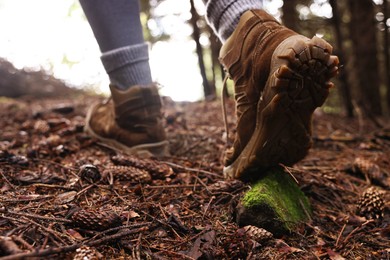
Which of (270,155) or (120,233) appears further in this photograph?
(270,155)

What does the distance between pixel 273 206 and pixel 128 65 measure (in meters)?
1.15

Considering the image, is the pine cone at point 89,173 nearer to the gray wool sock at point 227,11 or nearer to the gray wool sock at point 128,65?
the gray wool sock at point 128,65

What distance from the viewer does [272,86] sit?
3.78ft

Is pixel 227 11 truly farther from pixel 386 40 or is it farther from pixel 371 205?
pixel 386 40

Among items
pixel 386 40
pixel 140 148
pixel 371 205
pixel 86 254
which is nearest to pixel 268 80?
pixel 371 205

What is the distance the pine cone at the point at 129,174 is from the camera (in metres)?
1.43

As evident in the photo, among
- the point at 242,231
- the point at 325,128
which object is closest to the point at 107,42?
the point at 242,231

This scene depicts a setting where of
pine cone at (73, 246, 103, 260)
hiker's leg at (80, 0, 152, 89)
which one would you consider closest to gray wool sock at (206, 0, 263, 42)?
hiker's leg at (80, 0, 152, 89)

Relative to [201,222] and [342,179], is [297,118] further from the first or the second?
[342,179]

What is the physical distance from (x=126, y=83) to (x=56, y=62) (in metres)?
5.21

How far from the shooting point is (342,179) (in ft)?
5.56

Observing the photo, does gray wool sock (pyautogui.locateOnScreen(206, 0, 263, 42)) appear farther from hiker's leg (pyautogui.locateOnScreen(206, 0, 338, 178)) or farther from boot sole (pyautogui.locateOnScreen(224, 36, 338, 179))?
boot sole (pyautogui.locateOnScreen(224, 36, 338, 179))

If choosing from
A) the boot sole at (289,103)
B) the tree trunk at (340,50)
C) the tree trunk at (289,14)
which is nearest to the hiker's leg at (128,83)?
the boot sole at (289,103)

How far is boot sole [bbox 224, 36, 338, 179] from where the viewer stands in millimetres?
1103
